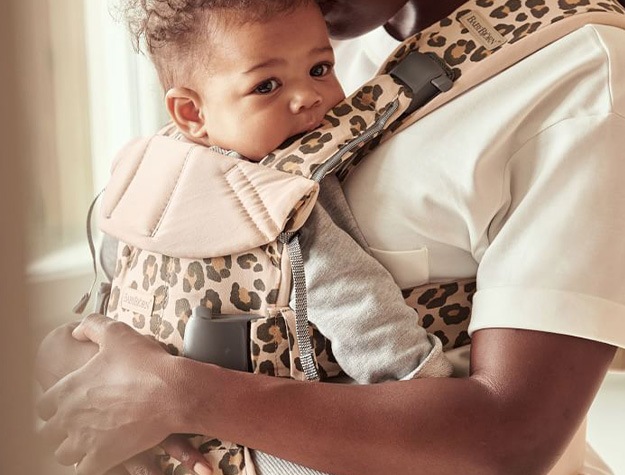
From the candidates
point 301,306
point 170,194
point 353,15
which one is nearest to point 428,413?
point 301,306

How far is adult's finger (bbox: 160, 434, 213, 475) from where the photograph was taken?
0.85 m

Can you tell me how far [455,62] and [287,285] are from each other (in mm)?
314

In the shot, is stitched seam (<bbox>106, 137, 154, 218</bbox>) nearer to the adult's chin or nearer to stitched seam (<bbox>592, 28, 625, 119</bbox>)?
the adult's chin

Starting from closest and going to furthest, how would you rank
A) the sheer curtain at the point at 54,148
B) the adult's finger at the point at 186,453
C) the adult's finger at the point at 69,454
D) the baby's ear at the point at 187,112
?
1. the sheer curtain at the point at 54,148
2. the adult's finger at the point at 69,454
3. the adult's finger at the point at 186,453
4. the baby's ear at the point at 187,112

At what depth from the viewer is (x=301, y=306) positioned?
841 mm

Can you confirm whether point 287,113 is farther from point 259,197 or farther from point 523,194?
point 523,194

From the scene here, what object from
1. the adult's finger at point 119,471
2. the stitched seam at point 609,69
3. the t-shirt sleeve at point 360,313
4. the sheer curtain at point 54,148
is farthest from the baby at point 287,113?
the sheer curtain at point 54,148

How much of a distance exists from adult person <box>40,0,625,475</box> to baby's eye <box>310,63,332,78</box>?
182mm

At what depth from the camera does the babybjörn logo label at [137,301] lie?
0.94 m

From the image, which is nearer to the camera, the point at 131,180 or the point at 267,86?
the point at 267,86

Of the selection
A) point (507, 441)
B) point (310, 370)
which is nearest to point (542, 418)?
point (507, 441)

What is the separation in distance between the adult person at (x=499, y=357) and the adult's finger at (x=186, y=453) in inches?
1.4

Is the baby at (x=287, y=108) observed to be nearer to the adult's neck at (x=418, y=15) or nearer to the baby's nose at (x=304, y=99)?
the baby's nose at (x=304, y=99)

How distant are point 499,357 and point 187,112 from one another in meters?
0.47
